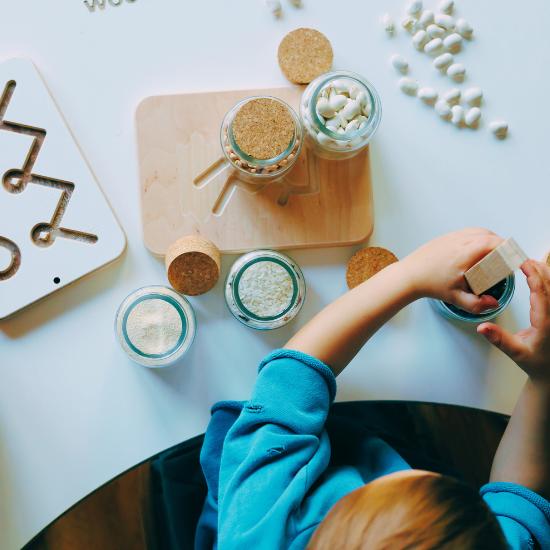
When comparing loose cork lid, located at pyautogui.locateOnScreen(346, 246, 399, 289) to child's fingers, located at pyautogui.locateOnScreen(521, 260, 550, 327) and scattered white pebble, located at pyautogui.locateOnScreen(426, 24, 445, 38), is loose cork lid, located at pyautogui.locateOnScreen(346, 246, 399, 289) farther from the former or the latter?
scattered white pebble, located at pyautogui.locateOnScreen(426, 24, 445, 38)

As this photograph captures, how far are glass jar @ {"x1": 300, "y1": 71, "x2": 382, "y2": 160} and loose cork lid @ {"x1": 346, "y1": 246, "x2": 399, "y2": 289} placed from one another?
0.13 meters

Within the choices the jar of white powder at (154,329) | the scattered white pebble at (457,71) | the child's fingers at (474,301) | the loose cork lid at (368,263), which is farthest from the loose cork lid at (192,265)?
the scattered white pebble at (457,71)

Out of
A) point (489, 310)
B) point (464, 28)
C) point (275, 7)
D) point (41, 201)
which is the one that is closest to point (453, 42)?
point (464, 28)

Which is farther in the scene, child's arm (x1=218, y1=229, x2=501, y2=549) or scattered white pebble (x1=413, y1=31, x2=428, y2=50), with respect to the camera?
scattered white pebble (x1=413, y1=31, x2=428, y2=50)

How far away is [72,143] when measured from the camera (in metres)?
0.74

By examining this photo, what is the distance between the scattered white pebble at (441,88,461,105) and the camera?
2.49 feet

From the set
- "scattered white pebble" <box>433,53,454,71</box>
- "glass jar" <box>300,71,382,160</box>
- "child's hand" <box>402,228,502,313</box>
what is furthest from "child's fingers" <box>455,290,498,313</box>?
"scattered white pebble" <box>433,53,454,71</box>

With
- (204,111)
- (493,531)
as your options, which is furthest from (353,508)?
(204,111)

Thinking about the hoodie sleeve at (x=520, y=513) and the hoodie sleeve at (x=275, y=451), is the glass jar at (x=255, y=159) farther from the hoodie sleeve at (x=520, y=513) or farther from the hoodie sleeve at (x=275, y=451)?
the hoodie sleeve at (x=520, y=513)

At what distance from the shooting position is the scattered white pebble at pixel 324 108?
672 millimetres

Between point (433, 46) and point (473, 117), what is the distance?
105 millimetres

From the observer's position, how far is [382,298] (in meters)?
0.68

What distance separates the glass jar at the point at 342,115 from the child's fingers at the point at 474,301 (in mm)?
211

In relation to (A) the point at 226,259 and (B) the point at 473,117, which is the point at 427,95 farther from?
(A) the point at 226,259
